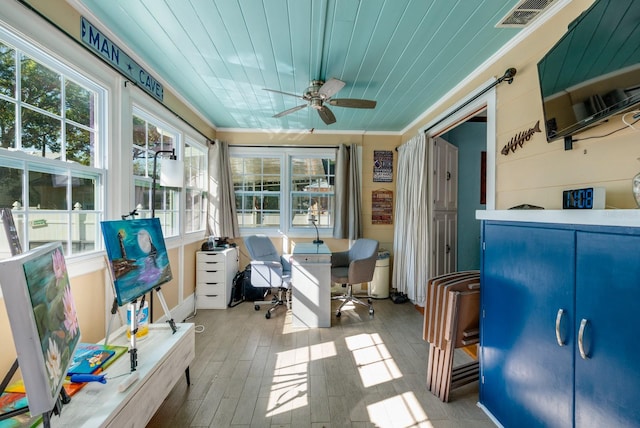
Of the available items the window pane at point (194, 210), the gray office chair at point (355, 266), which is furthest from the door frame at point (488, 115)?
the window pane at point (194, 210)

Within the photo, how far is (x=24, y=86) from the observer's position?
5.09 ft

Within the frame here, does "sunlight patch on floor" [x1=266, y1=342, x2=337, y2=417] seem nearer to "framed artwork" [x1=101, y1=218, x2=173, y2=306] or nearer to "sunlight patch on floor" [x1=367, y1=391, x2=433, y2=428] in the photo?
"sunlight patch on floor" [x1=367, y1=391, x2=433, y2=428]

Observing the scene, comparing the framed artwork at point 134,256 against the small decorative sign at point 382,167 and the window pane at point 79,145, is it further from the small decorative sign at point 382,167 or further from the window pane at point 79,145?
the small decorative sign at point 382,167

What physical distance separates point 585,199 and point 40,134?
300 cm

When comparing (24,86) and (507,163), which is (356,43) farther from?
(24,86)

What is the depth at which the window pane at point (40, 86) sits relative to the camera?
1.56 meters

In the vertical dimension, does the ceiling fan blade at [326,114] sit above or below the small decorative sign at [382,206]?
above

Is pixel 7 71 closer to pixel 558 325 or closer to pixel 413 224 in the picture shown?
pixel 558 325

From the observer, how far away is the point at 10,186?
1.48 m

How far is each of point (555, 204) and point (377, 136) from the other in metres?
3.23

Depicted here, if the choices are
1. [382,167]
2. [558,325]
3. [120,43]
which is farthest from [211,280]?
[558,325]

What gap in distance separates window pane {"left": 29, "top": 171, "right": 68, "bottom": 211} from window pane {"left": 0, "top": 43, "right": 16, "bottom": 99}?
0.44m

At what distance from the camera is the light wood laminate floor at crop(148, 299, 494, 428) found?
182 centimetres

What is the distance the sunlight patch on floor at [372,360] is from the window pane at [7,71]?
297 centimetres
